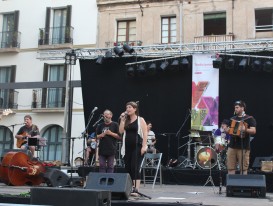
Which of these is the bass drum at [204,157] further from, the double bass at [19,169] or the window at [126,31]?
the window at [126,31]

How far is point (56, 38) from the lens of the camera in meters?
23.4

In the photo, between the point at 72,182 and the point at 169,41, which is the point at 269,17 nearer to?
the point at 169,41

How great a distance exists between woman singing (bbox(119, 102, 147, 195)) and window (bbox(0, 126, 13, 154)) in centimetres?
1824

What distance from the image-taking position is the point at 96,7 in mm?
22734

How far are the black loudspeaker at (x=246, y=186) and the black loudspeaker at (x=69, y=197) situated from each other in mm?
2914

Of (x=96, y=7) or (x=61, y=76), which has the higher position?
(x=96, y=7)

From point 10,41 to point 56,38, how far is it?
2.78 metres

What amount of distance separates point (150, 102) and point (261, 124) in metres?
3.48

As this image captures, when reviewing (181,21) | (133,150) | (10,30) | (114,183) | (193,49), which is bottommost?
(114,183)

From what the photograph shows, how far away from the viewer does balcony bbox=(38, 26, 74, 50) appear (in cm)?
2295

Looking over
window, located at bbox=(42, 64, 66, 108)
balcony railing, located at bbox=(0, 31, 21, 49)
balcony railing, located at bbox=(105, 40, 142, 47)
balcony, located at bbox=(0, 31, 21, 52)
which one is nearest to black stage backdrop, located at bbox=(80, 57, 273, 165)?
balcony railing, located at bbox=(105, 40, 142, 47)

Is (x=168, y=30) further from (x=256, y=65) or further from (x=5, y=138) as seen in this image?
(x=5, y=138)

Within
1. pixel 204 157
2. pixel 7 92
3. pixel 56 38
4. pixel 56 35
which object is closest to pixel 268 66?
pixel 204 157

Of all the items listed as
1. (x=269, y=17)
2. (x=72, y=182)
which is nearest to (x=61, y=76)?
(x=269, y=17)
